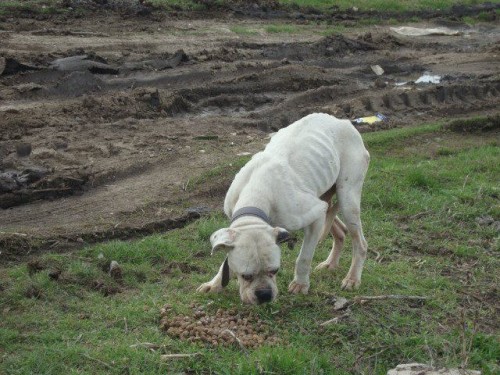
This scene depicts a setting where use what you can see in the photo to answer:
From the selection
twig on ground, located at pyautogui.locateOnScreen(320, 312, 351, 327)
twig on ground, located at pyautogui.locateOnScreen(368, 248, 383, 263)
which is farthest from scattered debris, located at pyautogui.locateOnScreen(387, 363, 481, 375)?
twig on ground, located at pyautogui.locateOnScreen(368, 248, 383, 263)

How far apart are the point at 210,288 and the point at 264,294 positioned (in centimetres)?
84

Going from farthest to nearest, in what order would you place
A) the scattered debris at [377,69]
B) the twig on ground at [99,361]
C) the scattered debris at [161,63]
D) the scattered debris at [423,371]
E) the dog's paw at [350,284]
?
1. the scattered debris at [377,69]
2. the scattered debris at [161,63]
3. the dog's paw at [350,284]
4. the twig on ground at [99,361]
5. the scattered debris at [423,371]

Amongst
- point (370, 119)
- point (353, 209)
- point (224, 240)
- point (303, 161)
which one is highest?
point (303, 161)

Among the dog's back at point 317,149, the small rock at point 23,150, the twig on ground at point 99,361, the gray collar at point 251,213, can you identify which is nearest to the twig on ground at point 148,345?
the twig on ground at point 99,361

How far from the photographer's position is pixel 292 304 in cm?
707

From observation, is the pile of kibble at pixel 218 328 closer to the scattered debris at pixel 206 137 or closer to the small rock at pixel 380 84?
the scattered debris at pixel 206 137

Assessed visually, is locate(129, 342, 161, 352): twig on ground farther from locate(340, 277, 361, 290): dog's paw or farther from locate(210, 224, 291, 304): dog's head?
locate(340, 277, 361, 290): dog's paw

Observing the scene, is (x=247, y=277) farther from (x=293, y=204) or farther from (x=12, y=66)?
(x=12, y=66)

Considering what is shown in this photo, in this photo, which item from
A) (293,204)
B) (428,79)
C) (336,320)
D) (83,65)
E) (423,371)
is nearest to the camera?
(423,371)

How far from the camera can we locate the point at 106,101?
43.1 feet

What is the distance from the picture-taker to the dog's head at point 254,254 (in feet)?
21.0

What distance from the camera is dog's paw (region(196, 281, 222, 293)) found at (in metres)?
7.16

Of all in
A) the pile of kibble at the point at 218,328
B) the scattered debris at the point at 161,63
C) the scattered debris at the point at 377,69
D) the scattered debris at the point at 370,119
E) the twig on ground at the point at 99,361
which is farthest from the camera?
the scattered debris at the point at 377,69

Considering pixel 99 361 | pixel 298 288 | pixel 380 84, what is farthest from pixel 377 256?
pixel 380 84
